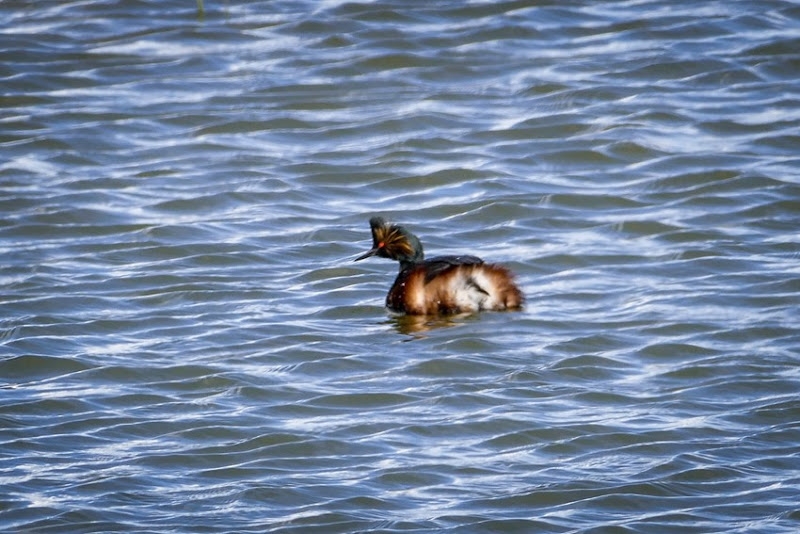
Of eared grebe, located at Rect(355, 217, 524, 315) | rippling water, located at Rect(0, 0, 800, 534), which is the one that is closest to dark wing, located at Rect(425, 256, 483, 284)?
eared grebe, located at Rect(355, 217, 524, 315)

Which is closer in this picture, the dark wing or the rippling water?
the rippling water

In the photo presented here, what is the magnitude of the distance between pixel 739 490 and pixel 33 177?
598cm

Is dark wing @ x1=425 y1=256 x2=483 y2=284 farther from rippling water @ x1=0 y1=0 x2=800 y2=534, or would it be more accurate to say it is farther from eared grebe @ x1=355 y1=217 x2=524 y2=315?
rippling water @ x1=0 y1=0 x2=800 y2=534

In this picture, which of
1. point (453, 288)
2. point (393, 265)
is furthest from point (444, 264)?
point (393, 265)

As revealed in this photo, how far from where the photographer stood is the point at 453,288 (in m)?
7.97

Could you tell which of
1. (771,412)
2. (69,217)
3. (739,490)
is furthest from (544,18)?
(739,490)

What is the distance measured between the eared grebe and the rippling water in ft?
Answer: 0.37

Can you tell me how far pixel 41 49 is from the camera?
12.0 m

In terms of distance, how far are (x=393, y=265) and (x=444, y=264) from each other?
110 cm

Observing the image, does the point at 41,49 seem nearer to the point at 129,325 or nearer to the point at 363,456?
the point at 129,325

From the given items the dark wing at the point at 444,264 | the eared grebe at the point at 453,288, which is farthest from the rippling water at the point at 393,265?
the dark wing at the point at 444,264

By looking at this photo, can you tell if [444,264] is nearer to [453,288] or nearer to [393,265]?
[453,288]

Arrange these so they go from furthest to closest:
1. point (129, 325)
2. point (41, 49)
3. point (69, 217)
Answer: point (41, 49) → point (69, 217) → point (129, 325)

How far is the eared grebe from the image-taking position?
25.8ft
